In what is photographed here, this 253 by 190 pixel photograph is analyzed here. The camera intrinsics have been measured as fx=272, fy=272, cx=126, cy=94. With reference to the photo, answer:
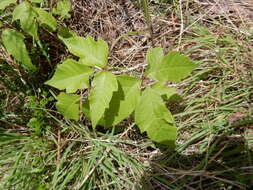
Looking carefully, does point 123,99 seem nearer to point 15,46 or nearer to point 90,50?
point 90,50

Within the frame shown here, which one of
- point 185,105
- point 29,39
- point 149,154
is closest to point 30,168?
point 149,154

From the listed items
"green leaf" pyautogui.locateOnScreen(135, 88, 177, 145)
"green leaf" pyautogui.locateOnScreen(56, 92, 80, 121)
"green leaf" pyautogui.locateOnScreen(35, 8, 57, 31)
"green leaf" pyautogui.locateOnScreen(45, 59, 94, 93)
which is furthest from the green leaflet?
"green leaf" pyautogui.locateOnScreen(35, 8, 57, 31)

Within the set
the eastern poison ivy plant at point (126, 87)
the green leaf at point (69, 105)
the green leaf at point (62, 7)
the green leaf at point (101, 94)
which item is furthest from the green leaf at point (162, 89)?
the green leaf at point (62, 7)

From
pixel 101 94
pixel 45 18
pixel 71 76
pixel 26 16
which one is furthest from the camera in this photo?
pixel 45 18

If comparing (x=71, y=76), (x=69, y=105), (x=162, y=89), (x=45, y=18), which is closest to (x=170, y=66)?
(x=162, y=89)

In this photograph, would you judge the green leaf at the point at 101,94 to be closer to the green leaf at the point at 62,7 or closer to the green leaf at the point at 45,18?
the green leaf at the point at 45,18

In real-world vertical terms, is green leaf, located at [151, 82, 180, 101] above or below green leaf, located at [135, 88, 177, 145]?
above

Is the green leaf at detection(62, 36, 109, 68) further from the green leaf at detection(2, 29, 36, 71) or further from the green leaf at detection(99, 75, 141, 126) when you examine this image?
the green leaf at detection(2, 29, 36, 71)
